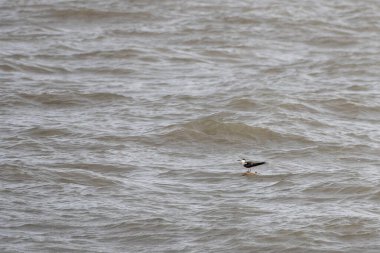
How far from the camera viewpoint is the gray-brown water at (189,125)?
8.38 meters

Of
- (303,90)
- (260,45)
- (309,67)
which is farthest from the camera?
(260,45)

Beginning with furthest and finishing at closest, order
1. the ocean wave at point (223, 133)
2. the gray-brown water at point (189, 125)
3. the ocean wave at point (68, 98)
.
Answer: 1. the ocean wave at point (68, 98)
2. the ocean wave at point (223, 133)
3. the gray-brown water at point (189, 125)

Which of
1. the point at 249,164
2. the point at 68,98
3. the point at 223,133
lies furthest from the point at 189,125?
the point at 249,164

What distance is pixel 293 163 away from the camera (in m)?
10.4

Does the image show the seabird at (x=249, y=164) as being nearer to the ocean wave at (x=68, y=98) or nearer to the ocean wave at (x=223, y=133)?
the ocean wave at (x=223, y=133)

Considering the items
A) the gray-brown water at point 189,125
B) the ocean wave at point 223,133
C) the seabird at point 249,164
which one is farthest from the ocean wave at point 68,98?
the seabird at point 249,164

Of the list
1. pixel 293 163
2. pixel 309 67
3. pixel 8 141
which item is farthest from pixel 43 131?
pixel 309 67

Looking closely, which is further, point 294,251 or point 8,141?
point 8,141

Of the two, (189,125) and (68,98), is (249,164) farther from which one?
(68,98)

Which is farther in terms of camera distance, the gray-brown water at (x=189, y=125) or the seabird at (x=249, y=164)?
the seabird at (x=249, y=164)

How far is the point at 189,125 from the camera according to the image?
1170 cm

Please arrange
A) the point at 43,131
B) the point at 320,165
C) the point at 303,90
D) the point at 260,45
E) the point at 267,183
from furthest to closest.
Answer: the point at 260,45
the point at 303,90
the point at 43,131
the point at 320,165
the point at 267,183

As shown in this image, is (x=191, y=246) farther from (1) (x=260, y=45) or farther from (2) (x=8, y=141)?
(1) (x=260, y=45)

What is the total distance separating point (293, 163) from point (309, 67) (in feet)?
14.4
